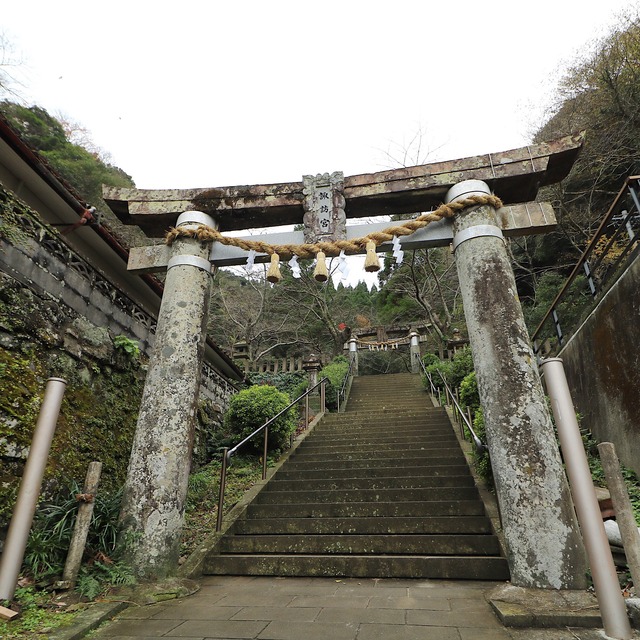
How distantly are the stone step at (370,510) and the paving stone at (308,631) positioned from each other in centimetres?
202

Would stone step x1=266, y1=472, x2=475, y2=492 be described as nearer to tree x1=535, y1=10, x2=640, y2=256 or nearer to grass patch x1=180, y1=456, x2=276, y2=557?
grass patch x1=180, y1=456, x2=276, y2=557

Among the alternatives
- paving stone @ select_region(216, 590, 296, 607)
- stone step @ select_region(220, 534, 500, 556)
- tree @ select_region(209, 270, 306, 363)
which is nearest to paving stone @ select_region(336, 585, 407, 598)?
paving stone @ select_region(216, 590, 296, 607)

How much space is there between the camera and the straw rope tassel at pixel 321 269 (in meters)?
4.07

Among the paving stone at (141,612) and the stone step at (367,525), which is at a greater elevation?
the stone step at (367,525)

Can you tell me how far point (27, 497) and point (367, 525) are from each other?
3007 mm

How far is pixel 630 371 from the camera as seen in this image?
14.1 feet

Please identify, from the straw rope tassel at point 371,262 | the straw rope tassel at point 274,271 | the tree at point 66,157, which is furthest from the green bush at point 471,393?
the tree at point 66,157

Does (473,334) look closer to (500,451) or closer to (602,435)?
(500,451)

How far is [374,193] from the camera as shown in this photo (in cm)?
432

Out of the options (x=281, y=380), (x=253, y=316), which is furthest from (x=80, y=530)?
(x=253, y=316)

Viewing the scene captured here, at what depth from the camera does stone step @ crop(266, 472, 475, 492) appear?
16.2 feet

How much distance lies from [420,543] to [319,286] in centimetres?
1626

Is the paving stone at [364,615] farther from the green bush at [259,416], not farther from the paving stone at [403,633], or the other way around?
the green bush at [259,416]

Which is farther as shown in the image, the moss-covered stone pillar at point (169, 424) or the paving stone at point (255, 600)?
the moss-covered stone pillar at point (169, 424)
